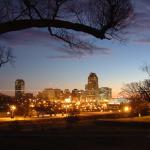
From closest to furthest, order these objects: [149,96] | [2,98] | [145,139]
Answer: [145,139], [149,96], [2,98]

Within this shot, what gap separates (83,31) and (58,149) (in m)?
4.96

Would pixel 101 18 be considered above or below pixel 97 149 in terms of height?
above

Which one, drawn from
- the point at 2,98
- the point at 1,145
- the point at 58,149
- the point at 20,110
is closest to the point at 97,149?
the point at 58,149

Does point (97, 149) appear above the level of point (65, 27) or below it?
below

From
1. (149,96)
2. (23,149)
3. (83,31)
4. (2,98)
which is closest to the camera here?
(83,31)

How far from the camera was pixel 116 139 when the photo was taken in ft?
65.8

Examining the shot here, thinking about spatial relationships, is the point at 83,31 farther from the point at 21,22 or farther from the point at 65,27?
the point at 21,22

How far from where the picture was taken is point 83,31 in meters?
14.2

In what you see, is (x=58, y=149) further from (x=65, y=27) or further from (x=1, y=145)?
(x=65, y=27)

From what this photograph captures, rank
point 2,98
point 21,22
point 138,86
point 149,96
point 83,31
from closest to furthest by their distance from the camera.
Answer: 1. point 21,22
2. point 83,31
3. point 149,96
4. point 138,86
5. point 2,98

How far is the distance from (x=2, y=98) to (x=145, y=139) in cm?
13238

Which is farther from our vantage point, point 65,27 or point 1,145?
point 1,145

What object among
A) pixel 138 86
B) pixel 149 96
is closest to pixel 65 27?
pixel 149 96

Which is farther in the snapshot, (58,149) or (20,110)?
(20,110)
